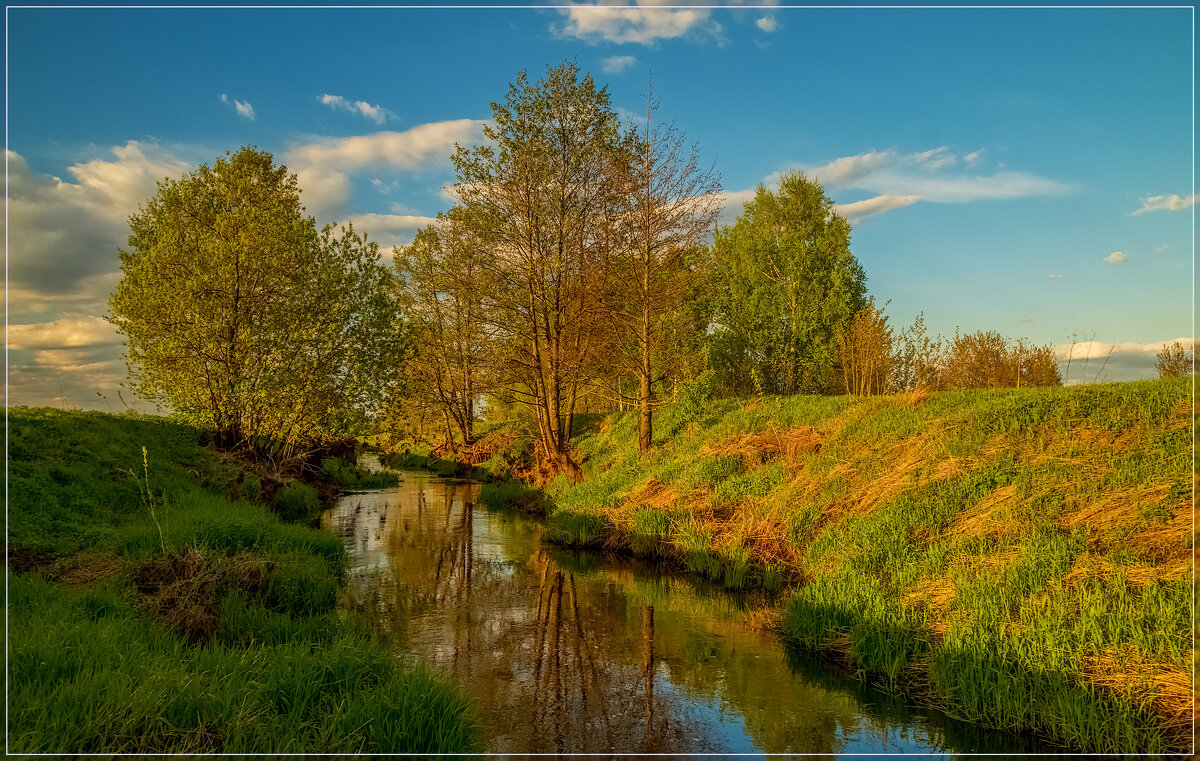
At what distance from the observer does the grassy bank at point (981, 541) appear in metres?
7.73

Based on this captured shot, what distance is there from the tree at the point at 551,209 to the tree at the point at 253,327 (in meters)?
5.87

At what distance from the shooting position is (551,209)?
2594cm

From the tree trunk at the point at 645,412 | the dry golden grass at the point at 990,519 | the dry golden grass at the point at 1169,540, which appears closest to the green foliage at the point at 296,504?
the tree trunk at the point at 645,412

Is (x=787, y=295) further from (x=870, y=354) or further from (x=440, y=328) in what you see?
(x=440, y=328)

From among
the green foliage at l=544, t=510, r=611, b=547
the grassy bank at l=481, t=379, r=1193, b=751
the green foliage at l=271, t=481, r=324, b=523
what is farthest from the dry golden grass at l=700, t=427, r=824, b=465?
the green foliage at l=271, t=481, r=324, b=523

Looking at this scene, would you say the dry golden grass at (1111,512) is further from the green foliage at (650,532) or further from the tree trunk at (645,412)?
the tree trunk at (645,412)

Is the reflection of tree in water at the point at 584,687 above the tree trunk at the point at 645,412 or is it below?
below

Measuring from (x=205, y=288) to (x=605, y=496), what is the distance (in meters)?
14.4

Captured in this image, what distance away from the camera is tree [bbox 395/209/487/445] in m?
30.6

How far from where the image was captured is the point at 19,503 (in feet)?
40.2

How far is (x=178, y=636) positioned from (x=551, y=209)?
20.6 metres

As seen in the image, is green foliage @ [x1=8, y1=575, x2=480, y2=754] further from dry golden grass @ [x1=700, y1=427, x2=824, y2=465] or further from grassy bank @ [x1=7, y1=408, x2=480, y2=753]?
dry golden grass @ [x1=700, y1=427, x2=824, y2=465]

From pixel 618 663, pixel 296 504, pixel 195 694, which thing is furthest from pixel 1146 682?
pixel 296 504

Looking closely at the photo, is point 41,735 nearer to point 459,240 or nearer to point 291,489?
point 291,489
